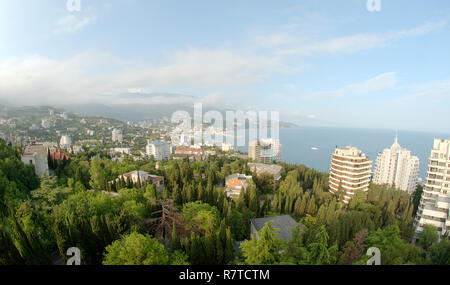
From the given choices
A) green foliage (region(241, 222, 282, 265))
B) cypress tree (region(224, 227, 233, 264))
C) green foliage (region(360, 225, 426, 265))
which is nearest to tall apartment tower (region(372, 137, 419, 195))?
green foliage (region(360, 225, 426, 265))

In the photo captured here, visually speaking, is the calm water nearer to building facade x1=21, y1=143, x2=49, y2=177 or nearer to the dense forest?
the dense forest

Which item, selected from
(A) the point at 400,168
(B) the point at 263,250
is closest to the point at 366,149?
(A) the point at 400,168

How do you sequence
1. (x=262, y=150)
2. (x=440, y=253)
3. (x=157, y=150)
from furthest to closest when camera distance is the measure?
(x=157, y=150)
(x=262, y=150)
(x=440, y=253)

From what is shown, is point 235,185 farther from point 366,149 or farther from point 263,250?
point 366,149

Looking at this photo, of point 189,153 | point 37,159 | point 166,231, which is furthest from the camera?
point 189,153

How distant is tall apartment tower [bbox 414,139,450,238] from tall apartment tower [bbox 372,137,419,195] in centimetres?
784

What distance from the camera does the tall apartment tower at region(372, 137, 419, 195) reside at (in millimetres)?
20000

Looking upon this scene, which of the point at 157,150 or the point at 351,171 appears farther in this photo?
the point at 157,150

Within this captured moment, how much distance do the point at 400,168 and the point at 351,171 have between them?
11.1 meters

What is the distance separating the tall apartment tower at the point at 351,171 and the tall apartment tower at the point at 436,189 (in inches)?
129

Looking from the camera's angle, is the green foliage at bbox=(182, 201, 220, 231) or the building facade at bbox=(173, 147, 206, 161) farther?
the building facade at bbox=(173, 147, 206, 161)

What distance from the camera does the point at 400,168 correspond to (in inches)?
802

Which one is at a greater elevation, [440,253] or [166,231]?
[166,231]

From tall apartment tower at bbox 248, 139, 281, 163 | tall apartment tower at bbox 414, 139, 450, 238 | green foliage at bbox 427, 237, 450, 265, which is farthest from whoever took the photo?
tall apartment tower at bbox 248, 139, 281, 163
